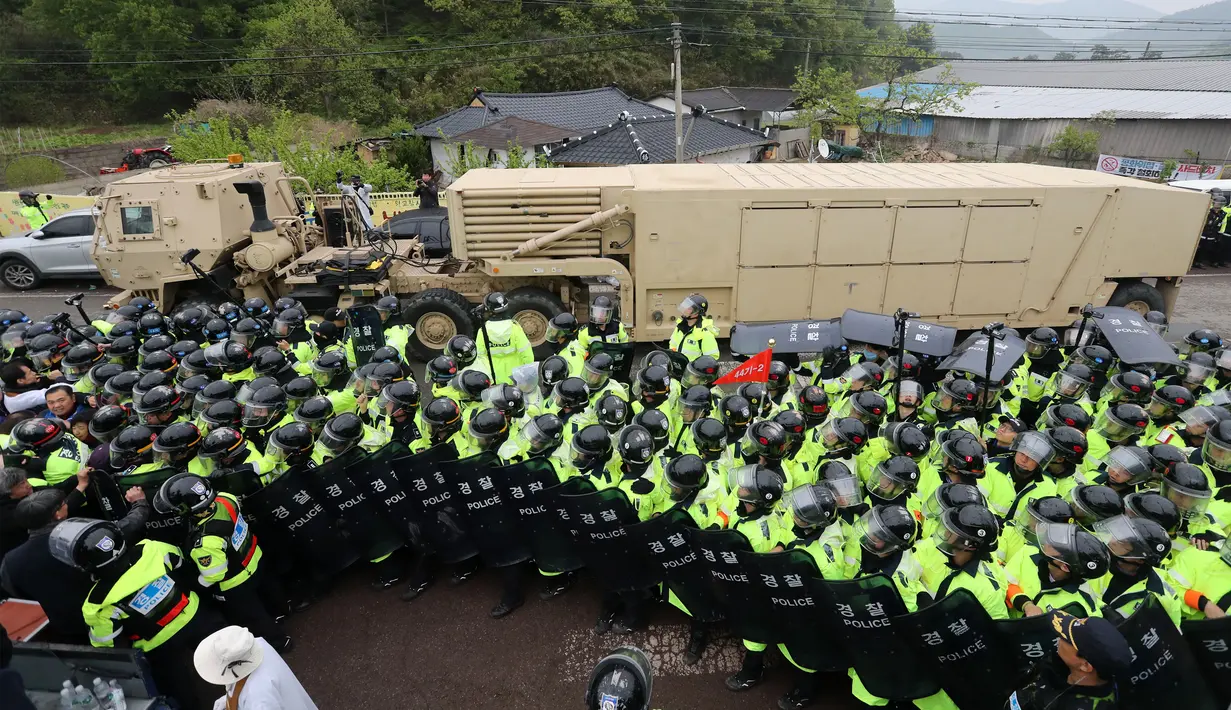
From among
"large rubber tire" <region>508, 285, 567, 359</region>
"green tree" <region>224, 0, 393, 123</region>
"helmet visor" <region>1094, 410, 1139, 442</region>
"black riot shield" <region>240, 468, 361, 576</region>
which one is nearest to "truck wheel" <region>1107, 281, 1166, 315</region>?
"helmet visor" <region>1094, 410, 1139, 442</region>

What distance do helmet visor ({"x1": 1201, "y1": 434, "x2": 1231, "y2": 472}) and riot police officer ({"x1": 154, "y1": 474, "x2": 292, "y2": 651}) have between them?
20.5ft

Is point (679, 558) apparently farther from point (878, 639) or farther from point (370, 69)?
point (370, 69)

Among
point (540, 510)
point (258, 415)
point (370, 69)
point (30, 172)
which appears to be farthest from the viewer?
point (370, 69)

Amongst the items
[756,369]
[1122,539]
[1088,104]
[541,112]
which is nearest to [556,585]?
[756,369]

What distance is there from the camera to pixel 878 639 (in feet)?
11.3

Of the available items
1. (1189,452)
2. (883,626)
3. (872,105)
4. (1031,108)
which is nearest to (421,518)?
(883,626)

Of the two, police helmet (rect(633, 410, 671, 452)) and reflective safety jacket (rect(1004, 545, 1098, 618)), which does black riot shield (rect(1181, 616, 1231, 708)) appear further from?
police helmet (rect(633, 410, 671, 452))

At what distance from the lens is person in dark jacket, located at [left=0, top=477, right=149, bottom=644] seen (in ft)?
11.9

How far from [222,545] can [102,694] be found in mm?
917

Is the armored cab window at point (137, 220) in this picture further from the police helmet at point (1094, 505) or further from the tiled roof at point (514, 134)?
the tiled roof at point (514, 134)

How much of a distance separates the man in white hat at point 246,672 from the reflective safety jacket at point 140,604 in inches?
24.4

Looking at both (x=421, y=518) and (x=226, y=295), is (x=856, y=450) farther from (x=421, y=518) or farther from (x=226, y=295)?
(x=226, y=295)

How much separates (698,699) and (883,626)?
152cm

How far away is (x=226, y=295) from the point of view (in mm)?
9508
